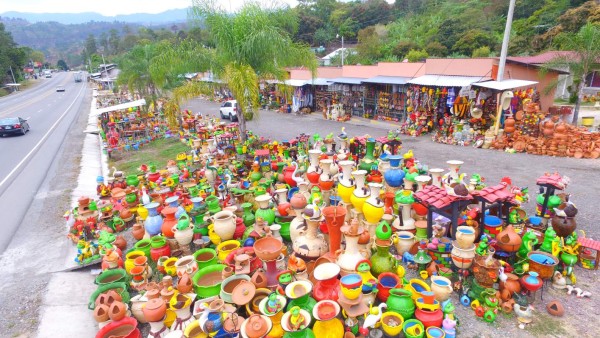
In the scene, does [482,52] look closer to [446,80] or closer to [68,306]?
[446,80]

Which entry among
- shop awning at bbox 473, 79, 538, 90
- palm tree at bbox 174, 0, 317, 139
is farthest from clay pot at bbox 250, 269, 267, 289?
shop awning at bbox 473, 79, 538, 90

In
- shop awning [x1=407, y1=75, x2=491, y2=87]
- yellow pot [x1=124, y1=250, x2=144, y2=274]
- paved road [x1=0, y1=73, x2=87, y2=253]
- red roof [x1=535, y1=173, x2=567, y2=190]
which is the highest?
shop awning [x1=407, y1=75, x2=491, y2=87]

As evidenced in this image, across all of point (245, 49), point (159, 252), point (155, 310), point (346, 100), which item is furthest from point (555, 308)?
point (346, 100)

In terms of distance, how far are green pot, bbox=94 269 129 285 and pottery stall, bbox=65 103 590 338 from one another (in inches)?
0.6

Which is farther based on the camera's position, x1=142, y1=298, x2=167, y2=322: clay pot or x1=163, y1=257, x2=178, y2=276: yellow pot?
x1=163, y1=257, x2=178, y2=276: yellow pot

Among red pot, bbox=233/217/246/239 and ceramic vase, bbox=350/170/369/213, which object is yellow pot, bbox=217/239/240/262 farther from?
ceramic vase, bbox=350/170/369/213

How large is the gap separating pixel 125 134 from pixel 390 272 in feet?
49.0

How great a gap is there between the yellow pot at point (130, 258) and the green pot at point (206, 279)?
1268 millimetres

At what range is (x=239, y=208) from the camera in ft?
23.1

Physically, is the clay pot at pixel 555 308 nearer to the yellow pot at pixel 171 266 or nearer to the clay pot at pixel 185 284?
the clay pot at pixel 185 284

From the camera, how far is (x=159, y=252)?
5902mm

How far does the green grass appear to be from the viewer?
41.9 ft

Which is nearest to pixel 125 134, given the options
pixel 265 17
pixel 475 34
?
pixel 265 17

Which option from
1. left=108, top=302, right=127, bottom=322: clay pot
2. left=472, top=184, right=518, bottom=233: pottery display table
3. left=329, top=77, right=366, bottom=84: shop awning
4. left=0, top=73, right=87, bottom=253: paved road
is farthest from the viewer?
left=329, top=77, right=366, bottom=84: shop awning
